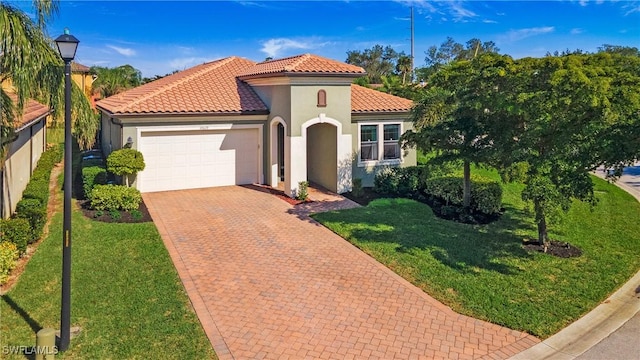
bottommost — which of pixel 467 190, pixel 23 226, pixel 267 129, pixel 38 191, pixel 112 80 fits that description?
pixel 23 226

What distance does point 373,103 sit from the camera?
1998 centimetres

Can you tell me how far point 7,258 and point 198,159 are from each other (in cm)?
933

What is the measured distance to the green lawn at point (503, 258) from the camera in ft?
30.4

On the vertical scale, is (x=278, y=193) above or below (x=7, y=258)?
above

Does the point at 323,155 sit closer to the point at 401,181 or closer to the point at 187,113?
the point at 401,181

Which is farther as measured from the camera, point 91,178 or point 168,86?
point 168,86

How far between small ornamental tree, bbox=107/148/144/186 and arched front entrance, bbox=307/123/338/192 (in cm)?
682

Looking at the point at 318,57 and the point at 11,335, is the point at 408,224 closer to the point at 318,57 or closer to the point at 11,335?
the point at 318,57

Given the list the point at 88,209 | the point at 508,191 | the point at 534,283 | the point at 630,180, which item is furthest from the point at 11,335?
the point at 630,180

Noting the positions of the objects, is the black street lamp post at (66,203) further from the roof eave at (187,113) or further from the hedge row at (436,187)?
the hedge row at (436,187)

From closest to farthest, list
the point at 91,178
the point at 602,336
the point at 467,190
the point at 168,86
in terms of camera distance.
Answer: the point at 602,336 → the point at 467,190 → the point at 91,178 → the point at 168,86

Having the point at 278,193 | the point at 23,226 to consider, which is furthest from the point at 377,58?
the point at 23,226

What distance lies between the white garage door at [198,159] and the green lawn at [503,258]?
5.97m

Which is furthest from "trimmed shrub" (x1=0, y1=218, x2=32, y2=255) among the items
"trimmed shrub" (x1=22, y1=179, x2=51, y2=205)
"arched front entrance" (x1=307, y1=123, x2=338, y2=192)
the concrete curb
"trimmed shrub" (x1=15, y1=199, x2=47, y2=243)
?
the concrete curb
